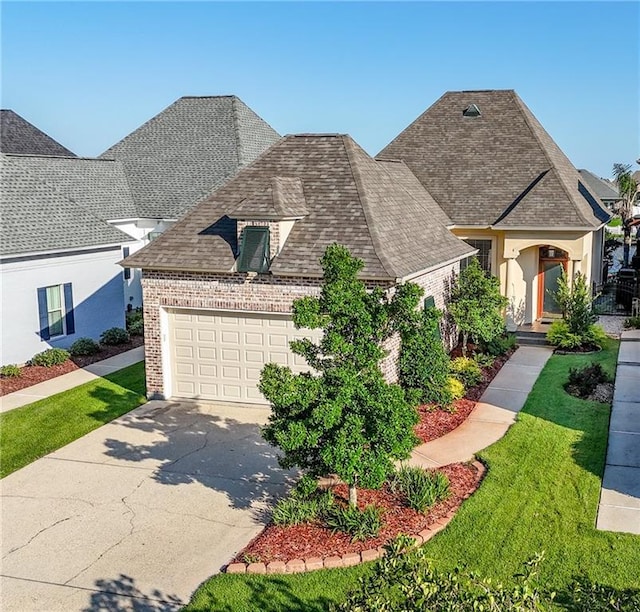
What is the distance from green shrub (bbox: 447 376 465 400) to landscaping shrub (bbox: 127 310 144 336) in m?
11.8

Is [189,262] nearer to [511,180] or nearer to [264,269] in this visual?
[264,269]

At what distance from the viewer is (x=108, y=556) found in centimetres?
895

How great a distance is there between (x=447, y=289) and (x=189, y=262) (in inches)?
277

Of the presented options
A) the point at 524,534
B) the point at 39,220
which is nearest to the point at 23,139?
the point at 39,220

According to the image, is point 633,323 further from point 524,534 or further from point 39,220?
point 39,220

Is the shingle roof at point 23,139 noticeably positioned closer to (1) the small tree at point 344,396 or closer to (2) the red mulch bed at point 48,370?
(2) the red mulch bed at point 48,370

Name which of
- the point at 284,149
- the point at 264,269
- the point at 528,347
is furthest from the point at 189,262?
the point at 528,347

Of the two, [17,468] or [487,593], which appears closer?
[487,593]

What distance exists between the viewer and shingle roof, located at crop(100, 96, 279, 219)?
27578mm

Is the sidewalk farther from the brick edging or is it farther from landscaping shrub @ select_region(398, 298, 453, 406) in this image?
the brick edging

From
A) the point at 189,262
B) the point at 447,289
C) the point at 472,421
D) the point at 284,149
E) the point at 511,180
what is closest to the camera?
the point at 472,421

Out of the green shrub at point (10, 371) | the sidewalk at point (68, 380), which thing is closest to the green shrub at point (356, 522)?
the sidewalk at point (68, 380)

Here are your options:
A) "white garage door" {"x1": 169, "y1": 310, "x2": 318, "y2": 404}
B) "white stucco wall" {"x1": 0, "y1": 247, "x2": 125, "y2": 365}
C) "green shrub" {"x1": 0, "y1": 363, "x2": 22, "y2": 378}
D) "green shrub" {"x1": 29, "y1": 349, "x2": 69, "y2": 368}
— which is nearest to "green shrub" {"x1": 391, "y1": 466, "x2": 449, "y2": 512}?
"white garage door" {"x1": 169, "y1": 310, "x2": 318, "y2": 404}

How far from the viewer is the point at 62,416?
14602 millimetres
